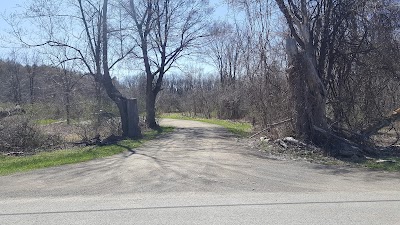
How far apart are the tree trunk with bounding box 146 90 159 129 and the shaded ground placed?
16.8 m

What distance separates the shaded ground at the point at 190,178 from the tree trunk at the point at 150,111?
662 inches

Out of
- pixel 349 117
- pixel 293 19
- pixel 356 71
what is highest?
pixel 293 19

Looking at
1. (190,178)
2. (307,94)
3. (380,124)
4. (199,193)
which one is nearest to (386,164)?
(380,124)

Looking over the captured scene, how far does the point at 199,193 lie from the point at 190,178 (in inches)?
64.0

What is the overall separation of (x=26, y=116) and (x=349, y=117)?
14.4 metres

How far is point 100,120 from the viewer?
2130 centimetres

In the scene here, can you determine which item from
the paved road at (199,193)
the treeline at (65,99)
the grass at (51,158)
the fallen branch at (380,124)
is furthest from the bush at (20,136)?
the fallen branch at (380,124)

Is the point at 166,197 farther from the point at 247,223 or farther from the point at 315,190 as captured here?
the point at 315,190

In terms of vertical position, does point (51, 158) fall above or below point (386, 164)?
above

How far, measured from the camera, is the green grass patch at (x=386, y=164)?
11.1 meters

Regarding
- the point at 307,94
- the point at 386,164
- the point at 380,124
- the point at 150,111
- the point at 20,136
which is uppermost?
the point at 307,94

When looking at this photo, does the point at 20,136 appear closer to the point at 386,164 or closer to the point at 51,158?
the point at 51,158

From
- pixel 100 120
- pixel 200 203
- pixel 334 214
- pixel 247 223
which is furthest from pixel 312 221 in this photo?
pixel 100 120

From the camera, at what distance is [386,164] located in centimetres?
1173
